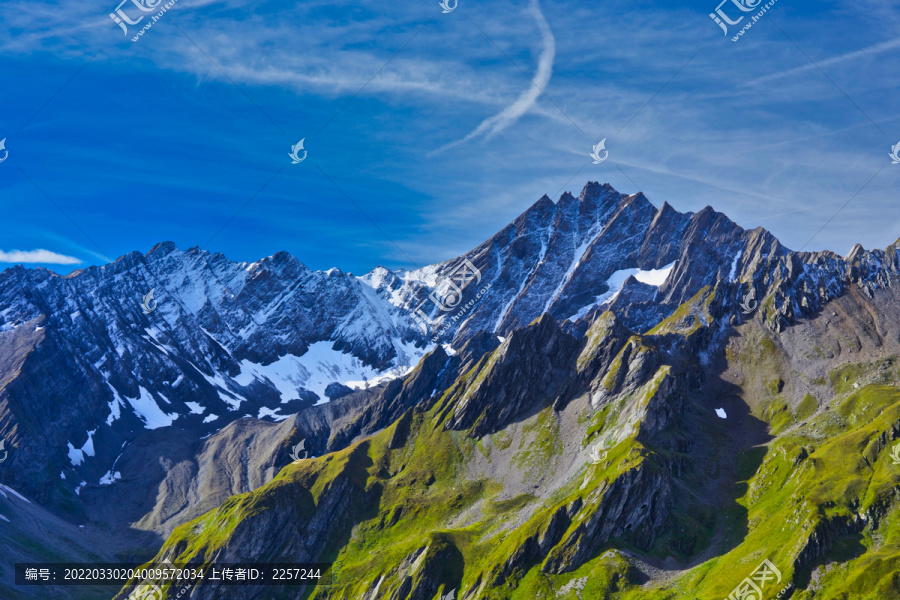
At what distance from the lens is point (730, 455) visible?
194 metres

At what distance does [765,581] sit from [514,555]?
58.2m

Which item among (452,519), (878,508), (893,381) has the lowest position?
(878,508)

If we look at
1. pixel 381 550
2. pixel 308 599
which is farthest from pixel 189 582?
pixel 381 550

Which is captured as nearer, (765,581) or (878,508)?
(765,581)

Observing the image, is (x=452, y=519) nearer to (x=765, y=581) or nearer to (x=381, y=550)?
(x=381, y=550)
